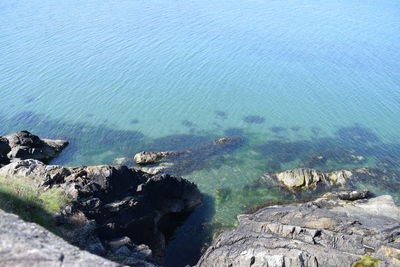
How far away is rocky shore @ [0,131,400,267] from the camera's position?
24031 mm

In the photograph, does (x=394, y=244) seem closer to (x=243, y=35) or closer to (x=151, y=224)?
→ (x=151, y=224)

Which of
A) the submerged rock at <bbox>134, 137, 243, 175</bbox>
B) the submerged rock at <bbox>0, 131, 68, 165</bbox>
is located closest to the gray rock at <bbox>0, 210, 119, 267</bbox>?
the submerged rock at <bbox>134, 137, 243, 175</bbox>

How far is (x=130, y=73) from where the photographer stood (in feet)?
214

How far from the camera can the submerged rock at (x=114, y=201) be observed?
25500 millimetres

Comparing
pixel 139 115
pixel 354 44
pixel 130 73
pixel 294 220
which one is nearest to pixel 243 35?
pixel 354 44

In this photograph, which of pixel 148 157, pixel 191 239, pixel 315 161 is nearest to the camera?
pixel 191 239

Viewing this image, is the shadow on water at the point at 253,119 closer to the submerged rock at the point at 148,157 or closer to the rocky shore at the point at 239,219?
the rocky shore at the point at 239,219

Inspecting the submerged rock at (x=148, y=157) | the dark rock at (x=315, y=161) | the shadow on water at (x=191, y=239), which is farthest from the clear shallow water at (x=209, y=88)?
the submerged rock at (x=148, y=157)

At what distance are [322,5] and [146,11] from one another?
55.0 m

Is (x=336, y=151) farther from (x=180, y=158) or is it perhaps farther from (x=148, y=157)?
(x=148, y=157)

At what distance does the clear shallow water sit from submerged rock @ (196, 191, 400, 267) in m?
4.70

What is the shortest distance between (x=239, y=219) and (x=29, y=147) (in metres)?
27.2

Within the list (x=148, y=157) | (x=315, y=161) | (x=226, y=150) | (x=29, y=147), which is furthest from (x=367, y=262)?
(x=29, y=147)

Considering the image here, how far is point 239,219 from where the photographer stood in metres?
32.5
